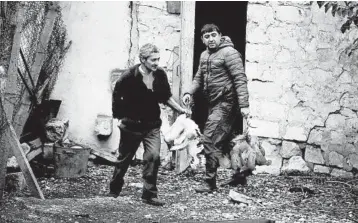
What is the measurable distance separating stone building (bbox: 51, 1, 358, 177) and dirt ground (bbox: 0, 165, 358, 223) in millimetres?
470

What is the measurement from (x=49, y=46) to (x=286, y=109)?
3197mm

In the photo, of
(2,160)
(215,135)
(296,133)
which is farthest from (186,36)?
(2,160)

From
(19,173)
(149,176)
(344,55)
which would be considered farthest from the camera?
(344,55)

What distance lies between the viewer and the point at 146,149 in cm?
621

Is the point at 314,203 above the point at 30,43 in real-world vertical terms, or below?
below

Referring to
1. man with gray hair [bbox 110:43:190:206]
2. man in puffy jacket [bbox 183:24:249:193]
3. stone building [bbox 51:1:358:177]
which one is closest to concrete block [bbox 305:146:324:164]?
stone building [bbox 51:1:358:177]

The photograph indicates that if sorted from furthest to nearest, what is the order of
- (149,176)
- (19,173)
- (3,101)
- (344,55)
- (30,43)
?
(344,55) < (30,43) < (19,173) < (149,176) < (3,101)

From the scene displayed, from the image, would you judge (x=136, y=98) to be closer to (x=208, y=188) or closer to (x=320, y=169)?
(x=208, y=188)

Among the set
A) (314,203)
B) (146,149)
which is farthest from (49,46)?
(314,203)

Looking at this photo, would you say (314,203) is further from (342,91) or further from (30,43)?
(30,43)

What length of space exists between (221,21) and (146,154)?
5279 millimetres

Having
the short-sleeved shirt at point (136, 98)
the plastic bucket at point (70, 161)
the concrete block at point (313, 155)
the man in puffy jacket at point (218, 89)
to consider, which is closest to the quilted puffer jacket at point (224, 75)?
the man in puffy jacket at point (218, 89)

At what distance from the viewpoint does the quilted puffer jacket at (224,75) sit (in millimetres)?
6828

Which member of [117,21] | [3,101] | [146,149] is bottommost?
[146,149]
